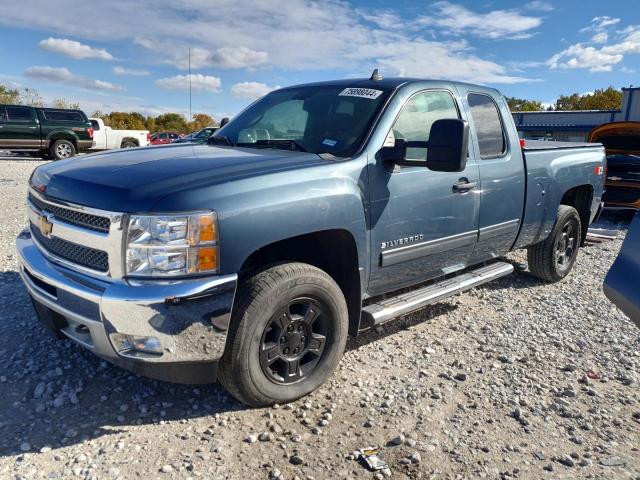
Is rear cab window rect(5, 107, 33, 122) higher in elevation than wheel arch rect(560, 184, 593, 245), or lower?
higher

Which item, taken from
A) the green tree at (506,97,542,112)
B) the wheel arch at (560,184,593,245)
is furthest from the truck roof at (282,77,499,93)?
the green tree at (506,97,542,112)

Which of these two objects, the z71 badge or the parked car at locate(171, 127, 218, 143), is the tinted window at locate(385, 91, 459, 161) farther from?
the parked car at locate(171, 127, 218, 143)

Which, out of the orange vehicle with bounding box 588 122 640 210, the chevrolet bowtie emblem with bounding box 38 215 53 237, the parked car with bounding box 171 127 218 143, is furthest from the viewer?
the orange vehicle with bounding box 588 122 640 210

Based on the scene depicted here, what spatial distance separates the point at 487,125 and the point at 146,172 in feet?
9.18

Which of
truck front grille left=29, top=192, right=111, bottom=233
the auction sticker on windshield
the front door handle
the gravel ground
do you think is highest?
the auction sticker on windshield

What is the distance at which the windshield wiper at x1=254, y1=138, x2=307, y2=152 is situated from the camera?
3.35 meters

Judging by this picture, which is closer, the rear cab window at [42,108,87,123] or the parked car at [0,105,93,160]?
the parked car at [0,105,93,160]

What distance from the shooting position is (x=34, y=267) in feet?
9.34

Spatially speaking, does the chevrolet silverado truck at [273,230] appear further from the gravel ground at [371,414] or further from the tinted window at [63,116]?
the tinted window at [63,116]

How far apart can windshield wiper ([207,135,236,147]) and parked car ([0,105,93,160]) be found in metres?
15.8

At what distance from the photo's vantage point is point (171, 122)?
5481 centimetres

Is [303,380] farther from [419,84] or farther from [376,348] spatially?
[419,84]

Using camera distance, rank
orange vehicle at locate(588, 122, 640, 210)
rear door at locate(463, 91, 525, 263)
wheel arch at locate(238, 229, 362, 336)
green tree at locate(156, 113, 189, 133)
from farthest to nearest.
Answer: green tree at locate(156, 113, 189, 133), orange vehicle at locate(588, 122, 640, 210), rear door at locate(463, 91, 525, 263), wheel arch at locate(238, 229, 362, 336)

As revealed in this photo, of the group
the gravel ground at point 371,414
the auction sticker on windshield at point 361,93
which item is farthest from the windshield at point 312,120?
the gravel ground at point 371,414
